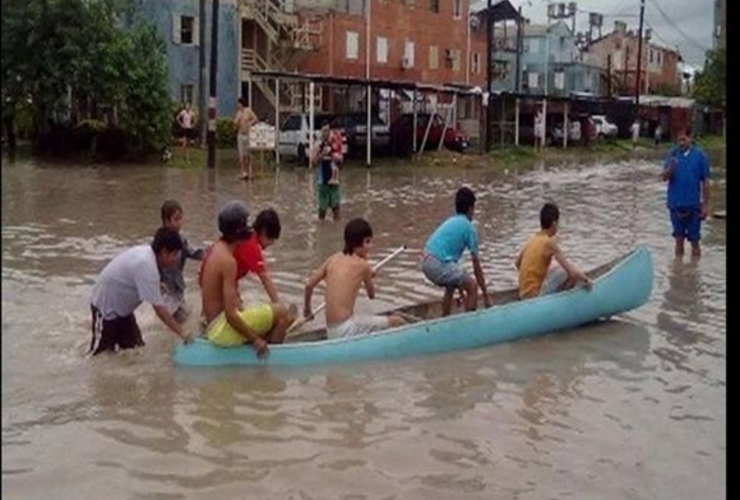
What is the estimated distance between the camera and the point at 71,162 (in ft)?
97.6

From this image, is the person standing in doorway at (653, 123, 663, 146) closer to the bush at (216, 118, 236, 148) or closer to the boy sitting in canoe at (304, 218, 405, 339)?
the bush at (216, 118, 236, 148)

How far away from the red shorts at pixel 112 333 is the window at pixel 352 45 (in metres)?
39.9

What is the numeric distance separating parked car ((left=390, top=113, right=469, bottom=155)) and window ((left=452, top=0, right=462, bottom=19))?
46.9 feet

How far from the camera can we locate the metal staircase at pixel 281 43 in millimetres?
42500

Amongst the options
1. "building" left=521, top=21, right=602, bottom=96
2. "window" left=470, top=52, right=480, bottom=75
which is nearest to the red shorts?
"window" left=470, top=52, right=480, bottom=75

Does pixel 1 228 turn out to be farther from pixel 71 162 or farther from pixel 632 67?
pixel 632 67

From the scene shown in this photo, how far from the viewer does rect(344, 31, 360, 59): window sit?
47.1 metres

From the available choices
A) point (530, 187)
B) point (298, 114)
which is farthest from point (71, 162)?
point (530, 187)

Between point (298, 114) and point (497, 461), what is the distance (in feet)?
98.1

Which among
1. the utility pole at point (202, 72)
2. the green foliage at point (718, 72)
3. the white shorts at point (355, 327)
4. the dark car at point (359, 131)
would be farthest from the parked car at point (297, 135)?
the white shorts at point (355, 327)

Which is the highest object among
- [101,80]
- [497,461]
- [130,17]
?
[130,17]

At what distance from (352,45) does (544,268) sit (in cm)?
3874

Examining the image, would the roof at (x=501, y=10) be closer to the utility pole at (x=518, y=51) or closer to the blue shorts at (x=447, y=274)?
the utility pole at (x=518, y=51)

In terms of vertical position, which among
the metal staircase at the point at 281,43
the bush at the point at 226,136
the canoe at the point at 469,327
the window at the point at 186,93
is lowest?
the canoe at the point at 469,327
